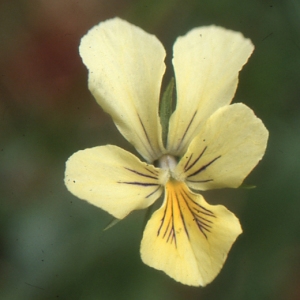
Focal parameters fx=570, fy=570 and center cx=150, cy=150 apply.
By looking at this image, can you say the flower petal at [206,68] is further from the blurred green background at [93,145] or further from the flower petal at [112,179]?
the blurred green background at [93,145]

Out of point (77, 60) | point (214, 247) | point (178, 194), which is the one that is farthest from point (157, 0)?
point (214, 247)

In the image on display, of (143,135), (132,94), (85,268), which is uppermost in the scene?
(132,94)

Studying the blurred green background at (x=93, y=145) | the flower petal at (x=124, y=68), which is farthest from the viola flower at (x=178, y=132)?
the blurred green background at (x=93, y=145)

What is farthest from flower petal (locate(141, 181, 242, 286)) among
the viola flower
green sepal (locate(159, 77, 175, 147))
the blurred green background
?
the blurred green background

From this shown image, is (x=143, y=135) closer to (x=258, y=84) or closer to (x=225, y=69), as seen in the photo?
(x=225, y=69)

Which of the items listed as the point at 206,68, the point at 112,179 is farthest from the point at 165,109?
the point at 112,179

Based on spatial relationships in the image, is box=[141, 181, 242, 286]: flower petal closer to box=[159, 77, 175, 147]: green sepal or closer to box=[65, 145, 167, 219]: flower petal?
box=[65, 145, 167, 219]: flower petal
